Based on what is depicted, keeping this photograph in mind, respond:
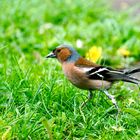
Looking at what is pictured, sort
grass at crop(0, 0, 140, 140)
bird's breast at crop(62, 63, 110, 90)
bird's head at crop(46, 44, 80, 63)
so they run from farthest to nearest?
1. bird's head at crop(46, 44, 80, 63)
2. bird's breast at crop(62, 63, 110, 90)
3. grass at crop(0, 0, 140, 140)

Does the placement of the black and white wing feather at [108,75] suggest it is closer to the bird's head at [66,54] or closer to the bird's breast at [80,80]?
the bird's breast at [80,80]

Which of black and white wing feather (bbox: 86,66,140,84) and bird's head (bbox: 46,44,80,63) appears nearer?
black and white wing feather (bbox: 86,66,140,84)

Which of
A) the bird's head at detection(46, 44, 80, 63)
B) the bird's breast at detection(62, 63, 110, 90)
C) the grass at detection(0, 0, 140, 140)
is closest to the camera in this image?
the grass at detection(0, 0, 140, 140)

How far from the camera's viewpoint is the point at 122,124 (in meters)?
6.53

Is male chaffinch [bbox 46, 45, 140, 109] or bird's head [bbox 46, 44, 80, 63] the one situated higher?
bird's head [bbox 46, 44, 80, 63]

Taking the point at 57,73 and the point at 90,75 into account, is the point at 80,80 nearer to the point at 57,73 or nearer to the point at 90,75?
the point at 90,75

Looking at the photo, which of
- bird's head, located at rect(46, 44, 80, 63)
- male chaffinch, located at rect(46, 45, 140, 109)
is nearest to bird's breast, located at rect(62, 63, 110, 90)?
male chaffinch, located at rect(46, 45, 140, 109)

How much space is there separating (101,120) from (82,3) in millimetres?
4837

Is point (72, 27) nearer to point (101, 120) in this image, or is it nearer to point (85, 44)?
point (85, 44)

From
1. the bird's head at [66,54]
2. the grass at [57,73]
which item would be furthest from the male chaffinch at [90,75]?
the grass at [57,73]

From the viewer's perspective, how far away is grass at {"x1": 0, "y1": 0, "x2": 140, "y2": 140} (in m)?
6.31

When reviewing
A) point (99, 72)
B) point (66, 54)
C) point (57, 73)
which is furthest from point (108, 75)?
point (57, 73)

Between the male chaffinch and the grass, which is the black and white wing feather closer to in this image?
the male chaffinch

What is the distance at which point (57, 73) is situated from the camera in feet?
24.8
